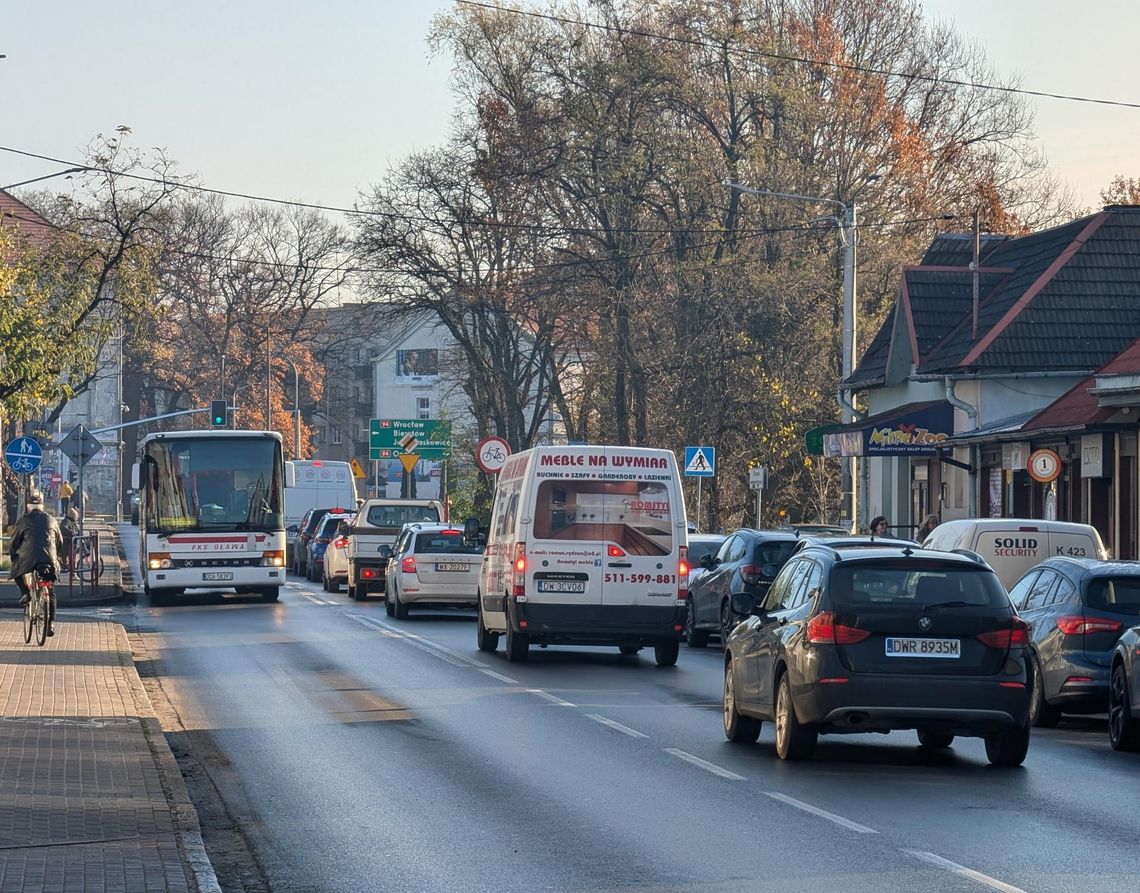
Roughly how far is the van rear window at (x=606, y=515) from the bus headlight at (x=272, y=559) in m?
15.3

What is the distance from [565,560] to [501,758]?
26.7 feet

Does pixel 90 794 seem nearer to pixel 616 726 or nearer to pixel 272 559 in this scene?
pixel 616 726

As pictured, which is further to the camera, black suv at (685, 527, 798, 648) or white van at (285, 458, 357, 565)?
white van at (285, 458, 357, 565)

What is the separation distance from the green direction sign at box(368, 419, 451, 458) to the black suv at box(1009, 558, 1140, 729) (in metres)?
45.4

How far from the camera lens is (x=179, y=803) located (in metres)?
10.7

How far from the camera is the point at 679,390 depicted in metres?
50.7

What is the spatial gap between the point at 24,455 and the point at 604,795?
26895 mm

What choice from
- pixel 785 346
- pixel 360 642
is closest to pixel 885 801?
pixel 360 642

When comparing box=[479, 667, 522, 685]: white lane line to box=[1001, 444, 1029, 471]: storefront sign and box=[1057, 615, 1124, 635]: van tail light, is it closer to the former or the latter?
box=[1057, 615, 1124, 635]: van tail light

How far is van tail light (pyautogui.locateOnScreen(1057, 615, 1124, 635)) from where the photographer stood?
16734 mm

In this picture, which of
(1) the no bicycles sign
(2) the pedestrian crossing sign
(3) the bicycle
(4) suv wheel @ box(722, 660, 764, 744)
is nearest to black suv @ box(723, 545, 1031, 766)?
(4) suv wheel @ box(722, 660, 764, 744)

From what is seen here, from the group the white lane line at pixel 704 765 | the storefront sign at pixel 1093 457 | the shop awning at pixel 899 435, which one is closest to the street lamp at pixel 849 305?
the shop awning at pixel 899 435

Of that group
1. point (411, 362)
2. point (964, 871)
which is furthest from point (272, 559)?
point (411, 362)

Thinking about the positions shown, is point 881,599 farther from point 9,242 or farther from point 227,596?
point 227,596
